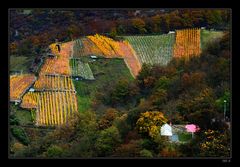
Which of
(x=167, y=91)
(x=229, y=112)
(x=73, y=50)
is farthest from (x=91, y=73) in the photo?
(x=229, y=112)

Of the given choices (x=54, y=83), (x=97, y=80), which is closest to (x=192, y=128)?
(x=97, y=80)

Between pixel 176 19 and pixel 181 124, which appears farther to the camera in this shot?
pixel 176 19

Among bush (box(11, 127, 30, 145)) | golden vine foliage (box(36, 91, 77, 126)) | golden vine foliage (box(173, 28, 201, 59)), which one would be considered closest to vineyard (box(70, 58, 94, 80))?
golden vine foliage (box(36, 91, 77, 126))

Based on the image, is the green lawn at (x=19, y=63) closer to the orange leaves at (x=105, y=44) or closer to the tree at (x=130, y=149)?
the orange leaves at (x=105, y=44)

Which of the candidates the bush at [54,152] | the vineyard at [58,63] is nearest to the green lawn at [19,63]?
the vineyard at [58,63]

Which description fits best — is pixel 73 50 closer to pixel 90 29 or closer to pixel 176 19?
pixel 90 29
